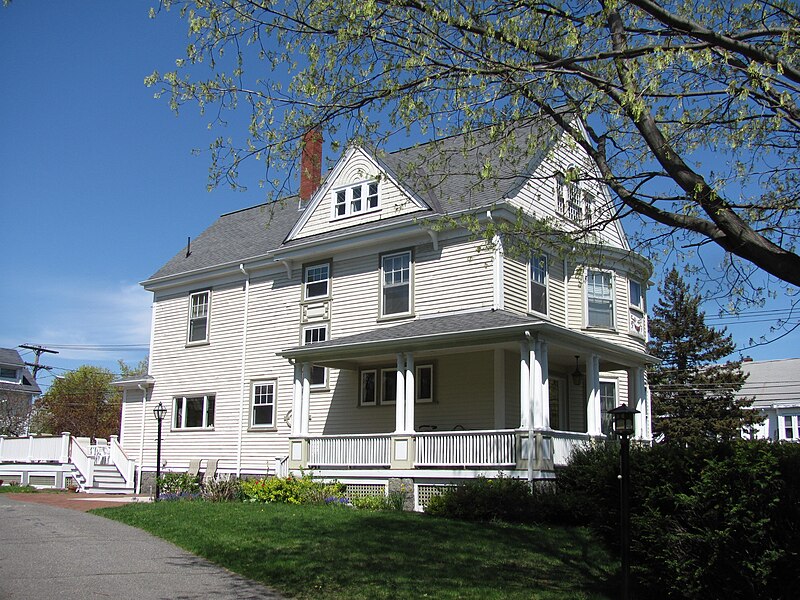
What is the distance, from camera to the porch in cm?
2659

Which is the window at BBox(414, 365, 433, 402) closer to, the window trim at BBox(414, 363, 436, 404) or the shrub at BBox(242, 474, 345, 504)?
the window trim at BBox(414, 363, 436, 404)

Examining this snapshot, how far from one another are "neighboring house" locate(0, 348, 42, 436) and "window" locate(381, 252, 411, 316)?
39.9 m

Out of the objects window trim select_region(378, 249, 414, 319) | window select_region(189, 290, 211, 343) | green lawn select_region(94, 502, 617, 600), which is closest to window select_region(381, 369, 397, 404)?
window trim select_region(378, 249, 414, 319)

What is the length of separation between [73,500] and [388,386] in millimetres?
9235

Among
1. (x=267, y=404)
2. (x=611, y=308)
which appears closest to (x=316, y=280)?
(x=267, y=404)

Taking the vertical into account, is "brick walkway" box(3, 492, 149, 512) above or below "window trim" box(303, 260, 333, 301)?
below

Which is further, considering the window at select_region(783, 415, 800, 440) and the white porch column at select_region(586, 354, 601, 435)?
the window at select_region(783, 415, 800, 440)

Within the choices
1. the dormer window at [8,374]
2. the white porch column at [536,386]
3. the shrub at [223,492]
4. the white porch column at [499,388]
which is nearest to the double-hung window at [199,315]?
the shrub at [223,492]

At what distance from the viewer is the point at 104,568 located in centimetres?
1027

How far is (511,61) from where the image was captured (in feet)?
29.6

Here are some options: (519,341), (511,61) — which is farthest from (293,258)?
(511,61)

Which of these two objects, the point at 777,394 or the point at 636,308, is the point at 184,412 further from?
the point at 777,394

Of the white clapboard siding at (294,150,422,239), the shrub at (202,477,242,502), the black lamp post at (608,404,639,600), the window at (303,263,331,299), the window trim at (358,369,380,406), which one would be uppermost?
the white clapboard siding at (294,150,422,239)

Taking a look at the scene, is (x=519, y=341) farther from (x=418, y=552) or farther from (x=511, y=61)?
(x=511, y=61)
